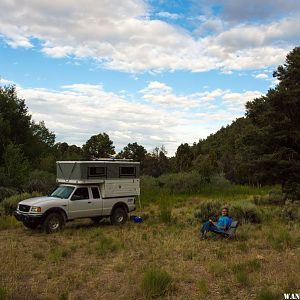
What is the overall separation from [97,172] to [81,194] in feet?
3.73

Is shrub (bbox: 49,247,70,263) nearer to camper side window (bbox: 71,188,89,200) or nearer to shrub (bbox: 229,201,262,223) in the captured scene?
camper side window (bbox: 71,188,89,200)

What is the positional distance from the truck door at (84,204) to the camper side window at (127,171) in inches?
67.7

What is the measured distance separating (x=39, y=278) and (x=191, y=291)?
3.18 m

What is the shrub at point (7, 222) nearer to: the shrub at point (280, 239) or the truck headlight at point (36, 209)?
the truck headlight at point (36, 209)

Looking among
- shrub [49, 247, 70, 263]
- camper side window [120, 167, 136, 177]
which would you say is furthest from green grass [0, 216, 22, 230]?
shrub [49, 247, 70, 263]

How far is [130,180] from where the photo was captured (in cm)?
1778

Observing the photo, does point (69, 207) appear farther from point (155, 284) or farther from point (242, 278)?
point (242, 278)

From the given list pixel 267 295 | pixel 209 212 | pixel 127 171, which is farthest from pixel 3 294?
pixel 209 212

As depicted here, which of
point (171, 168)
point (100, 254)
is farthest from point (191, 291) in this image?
point (171, 168)

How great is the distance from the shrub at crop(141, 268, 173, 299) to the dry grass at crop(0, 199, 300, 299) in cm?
9

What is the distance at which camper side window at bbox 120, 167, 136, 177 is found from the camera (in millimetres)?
17484

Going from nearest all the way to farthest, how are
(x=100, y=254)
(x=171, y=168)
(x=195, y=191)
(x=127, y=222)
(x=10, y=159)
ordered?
(x=100, y=254) → (x=127, y=222) → (x=10, y=159) → (x=195, y=191) → (x=171, y=168)

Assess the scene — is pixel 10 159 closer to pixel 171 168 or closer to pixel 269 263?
pixel 269 263

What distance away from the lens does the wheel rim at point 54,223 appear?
14453mm
